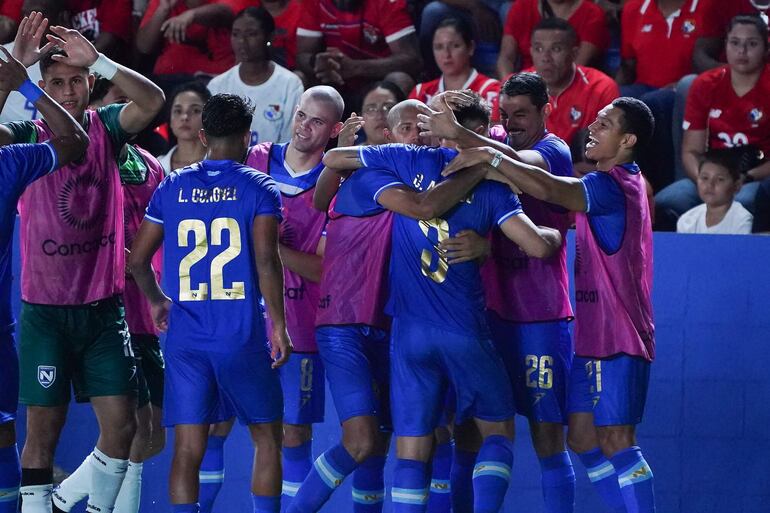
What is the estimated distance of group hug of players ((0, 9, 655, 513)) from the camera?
19.7 feet

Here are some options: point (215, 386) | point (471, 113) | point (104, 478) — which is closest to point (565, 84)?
point (471, 113)

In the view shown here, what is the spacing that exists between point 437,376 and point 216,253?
124 cm

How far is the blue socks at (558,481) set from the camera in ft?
22.0

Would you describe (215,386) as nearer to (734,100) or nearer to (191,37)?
(734,100)

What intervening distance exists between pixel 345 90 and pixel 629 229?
170 inches

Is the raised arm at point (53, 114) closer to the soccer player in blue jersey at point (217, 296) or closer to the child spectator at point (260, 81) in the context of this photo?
the soccer player in blue jersey at point (217, 296)

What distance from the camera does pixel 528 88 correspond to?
6711 mm

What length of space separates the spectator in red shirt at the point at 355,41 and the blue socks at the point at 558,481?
4.25 metres

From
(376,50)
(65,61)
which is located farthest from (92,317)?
(376,50)

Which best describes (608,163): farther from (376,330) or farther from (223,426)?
(223,426)

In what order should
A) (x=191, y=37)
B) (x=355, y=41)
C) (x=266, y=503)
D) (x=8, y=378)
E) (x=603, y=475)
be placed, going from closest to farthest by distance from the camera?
(x=8, y=378) → (x=266, y=503) → (x=603, y=475) → (x=355, y=41) → (x=191, y=37)

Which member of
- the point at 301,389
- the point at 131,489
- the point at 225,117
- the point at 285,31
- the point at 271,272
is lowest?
the point at 131,489

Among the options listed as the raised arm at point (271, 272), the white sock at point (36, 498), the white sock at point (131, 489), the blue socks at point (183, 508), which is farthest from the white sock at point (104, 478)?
the raised arm at point (271, 272)

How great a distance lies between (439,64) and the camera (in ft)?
31.8
